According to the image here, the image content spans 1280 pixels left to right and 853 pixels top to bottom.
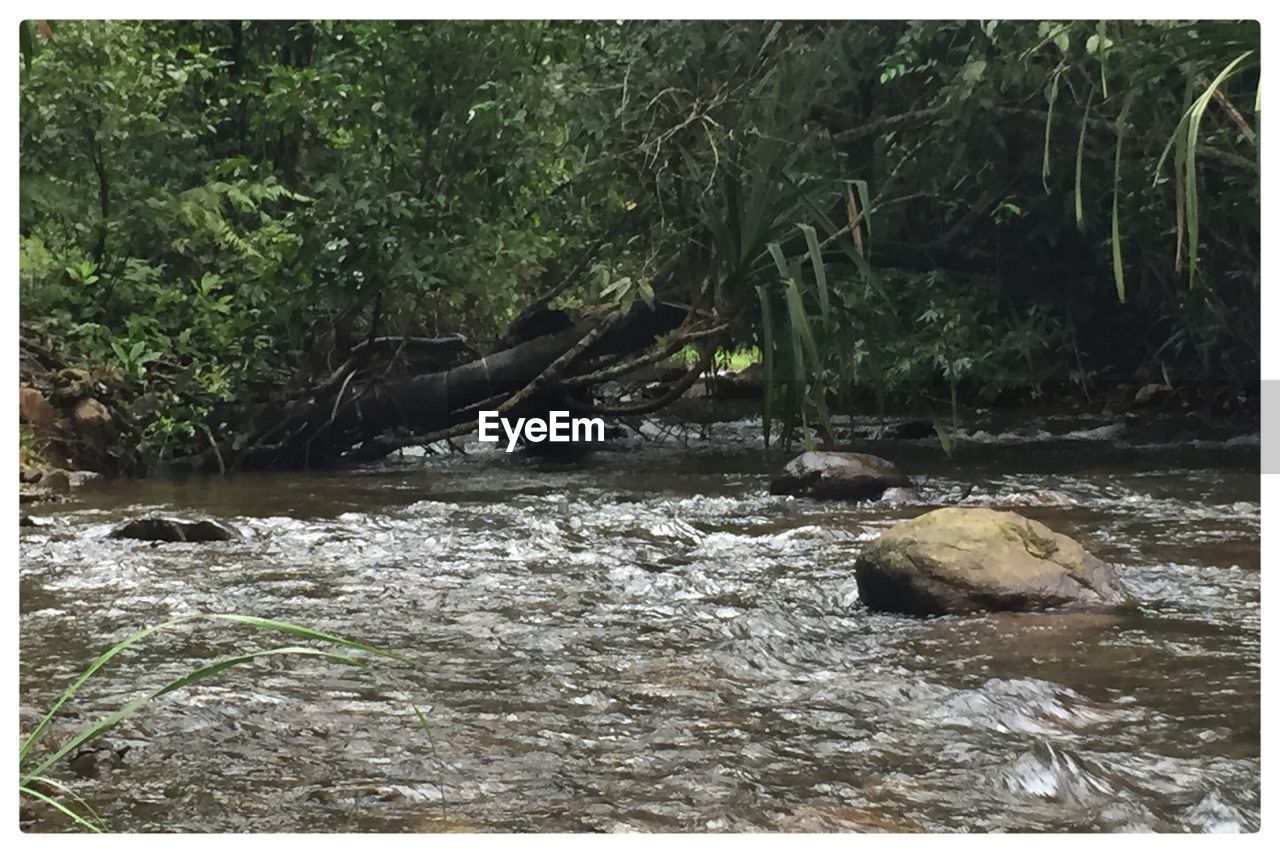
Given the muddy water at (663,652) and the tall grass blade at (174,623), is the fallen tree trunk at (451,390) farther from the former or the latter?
the tall grass blade at (174,623)

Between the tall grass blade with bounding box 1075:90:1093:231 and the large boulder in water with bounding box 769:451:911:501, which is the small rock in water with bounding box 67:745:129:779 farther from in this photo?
the tall grass blade with bounding box 1075:90:1093:231

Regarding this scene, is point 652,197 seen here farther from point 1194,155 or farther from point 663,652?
point 1194,155

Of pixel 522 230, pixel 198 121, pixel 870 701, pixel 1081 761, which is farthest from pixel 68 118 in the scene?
pixel 1081 761

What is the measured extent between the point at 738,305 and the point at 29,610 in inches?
54.2

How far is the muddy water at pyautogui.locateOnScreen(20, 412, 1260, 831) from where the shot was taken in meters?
2.08

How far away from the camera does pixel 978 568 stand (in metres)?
2.74

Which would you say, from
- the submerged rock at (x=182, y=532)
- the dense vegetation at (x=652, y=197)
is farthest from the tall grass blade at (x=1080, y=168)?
the submerged rock at (x=182, y=532)

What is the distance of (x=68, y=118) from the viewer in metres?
2.48

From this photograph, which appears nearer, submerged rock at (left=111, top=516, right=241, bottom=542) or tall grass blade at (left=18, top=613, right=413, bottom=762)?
tall grass blade at (left=18, top=613, right=413, bottom=762)

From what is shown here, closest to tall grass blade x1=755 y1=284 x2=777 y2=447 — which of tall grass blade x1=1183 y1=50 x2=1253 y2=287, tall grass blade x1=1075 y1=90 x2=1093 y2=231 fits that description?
tall grass blade x1=1075 y1=90 x2=1093 y2=231

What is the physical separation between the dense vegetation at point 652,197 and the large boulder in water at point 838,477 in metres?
0.10

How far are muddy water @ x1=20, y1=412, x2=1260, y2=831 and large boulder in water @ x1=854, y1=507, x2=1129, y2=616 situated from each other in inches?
1.9
